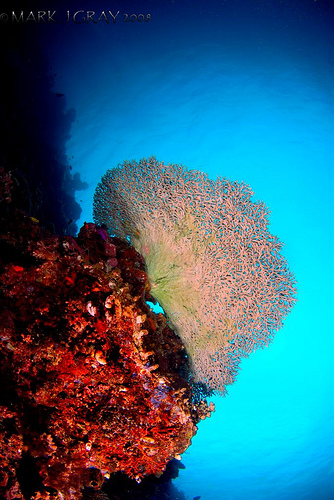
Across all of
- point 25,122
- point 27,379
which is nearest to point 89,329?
point 27,379

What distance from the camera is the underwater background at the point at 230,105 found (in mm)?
15891

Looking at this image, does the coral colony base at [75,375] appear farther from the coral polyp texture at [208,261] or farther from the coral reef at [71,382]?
the coral polyp texture at [208,261]

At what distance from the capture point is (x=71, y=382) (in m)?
2.58

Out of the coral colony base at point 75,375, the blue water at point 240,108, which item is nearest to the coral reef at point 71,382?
the coral colony base at point 75,375

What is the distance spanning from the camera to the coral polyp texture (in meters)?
4.54

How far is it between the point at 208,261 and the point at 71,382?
293 cm

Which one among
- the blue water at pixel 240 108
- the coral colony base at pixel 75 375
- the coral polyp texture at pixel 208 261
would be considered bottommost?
the coral colony base at pixel 75 375

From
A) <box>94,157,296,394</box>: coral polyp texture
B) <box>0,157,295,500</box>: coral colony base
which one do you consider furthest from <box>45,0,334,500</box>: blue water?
<box>0,157,295,500</box>: coral colony base

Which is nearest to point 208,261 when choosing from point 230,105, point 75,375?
point 75,375

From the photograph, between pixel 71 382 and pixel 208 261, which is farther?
pixel 208 261

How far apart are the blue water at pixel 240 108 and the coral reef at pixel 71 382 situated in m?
16.4

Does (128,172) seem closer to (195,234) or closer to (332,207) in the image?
(195,234)

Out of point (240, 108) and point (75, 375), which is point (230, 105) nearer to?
point (240, 108)

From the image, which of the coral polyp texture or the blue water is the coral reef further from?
the blue water
